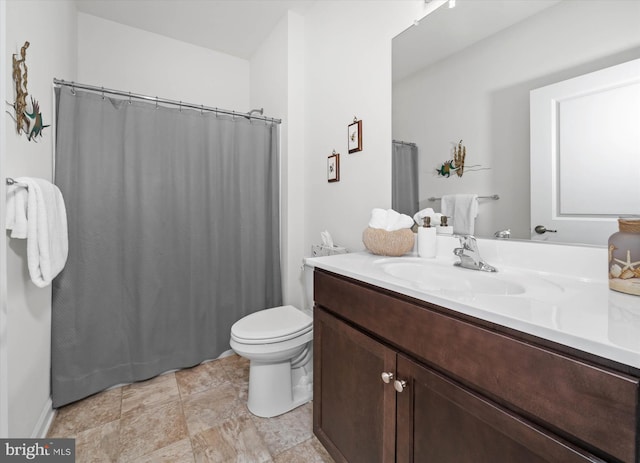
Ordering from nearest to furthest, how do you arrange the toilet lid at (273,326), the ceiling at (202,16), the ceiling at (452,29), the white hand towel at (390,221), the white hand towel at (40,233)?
the ceiling at (452,29)
the white hand towel at (40,233)
the white hand towel at (390,221)
the toilet lid at (273,326)
the ceiling at (202,16)

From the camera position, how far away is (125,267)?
5.81ft

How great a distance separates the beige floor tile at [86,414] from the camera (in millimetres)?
1416

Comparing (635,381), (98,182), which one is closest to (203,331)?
(98,182)

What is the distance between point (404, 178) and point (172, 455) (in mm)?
1670

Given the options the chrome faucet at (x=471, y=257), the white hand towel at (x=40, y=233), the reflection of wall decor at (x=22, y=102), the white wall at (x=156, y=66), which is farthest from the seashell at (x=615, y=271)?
the white wall at (x=156, y=66)

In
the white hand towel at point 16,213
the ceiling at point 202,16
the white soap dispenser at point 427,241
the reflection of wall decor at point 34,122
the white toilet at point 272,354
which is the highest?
the ceiling at point 202,16

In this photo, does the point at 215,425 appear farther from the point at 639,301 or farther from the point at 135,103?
the point at 135,103

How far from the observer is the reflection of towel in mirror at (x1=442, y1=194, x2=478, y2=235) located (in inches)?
46.0

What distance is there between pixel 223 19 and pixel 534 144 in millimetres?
2355

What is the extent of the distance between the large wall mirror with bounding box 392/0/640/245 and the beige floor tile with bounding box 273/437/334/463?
1190 millimetres

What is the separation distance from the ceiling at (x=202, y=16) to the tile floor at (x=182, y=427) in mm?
2612

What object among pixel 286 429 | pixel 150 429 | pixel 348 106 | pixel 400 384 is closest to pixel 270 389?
pixel 286 429

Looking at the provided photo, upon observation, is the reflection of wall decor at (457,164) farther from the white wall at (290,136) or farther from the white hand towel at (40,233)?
the white hand towel at (40,233)

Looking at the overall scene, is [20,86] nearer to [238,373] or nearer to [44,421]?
[44,421]
